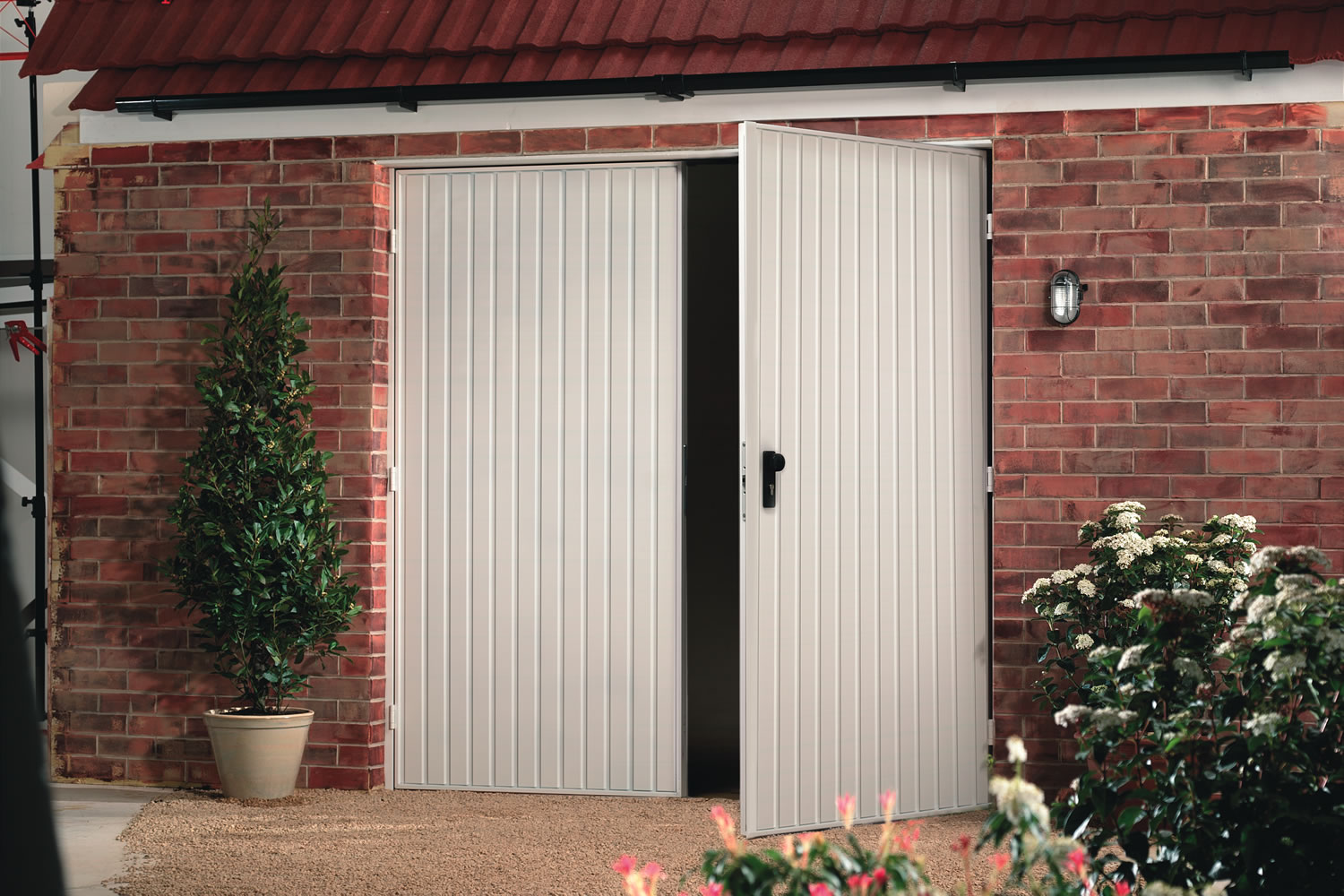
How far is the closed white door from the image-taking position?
16.4 feet

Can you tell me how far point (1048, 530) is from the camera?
4680mm

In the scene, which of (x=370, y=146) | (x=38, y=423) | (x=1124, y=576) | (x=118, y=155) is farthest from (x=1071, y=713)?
(x=38, y=423)

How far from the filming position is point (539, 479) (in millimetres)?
5082

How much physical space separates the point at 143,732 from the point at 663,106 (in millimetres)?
3198

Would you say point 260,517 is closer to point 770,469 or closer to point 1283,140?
point 770,469

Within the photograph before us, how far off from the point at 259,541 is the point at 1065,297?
3.01 meters

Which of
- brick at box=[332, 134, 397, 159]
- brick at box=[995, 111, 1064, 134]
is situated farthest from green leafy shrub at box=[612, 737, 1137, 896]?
brick at box=[332, 134, 397, 159]

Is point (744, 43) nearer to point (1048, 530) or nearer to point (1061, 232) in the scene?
point (1061, 232)

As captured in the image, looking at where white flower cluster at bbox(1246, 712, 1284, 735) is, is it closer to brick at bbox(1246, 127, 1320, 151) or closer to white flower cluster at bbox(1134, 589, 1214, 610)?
white flower cluster at bbox(1134, 589, 1214, 610)

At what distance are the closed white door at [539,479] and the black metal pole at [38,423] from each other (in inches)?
67.5

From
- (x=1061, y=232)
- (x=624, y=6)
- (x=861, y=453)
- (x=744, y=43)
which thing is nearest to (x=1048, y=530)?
(x=861, y=453)

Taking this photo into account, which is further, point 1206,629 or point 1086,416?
point 1086,416

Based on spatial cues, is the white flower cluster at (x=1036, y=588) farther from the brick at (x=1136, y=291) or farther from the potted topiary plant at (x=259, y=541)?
the potted topiary plant at (x=259, y=541)

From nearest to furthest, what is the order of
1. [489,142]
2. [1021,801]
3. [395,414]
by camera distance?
1. [1021,801]
2. [489,142]
3. [395,414]
